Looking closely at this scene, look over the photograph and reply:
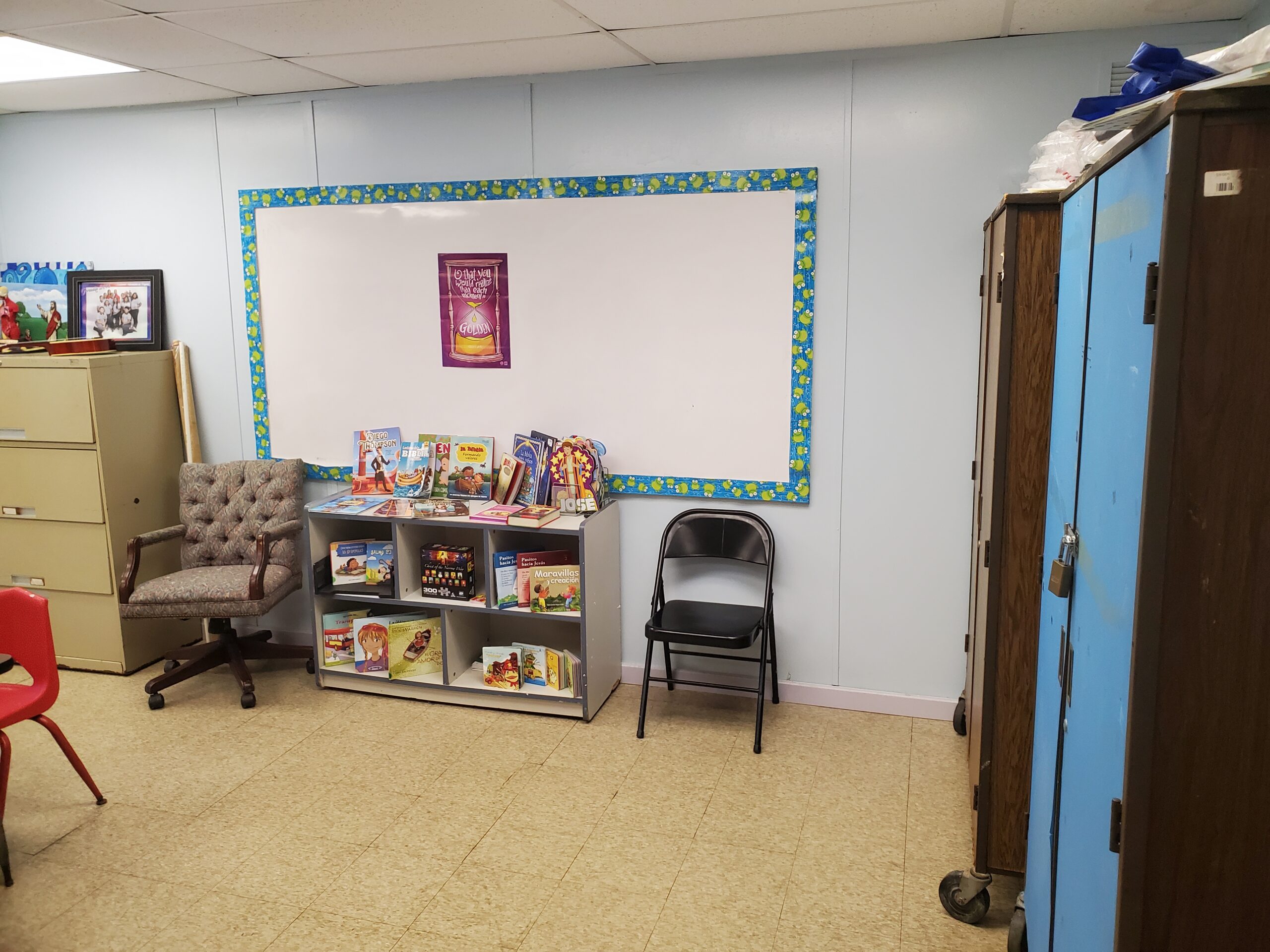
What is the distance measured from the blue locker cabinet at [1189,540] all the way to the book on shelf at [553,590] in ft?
8.78

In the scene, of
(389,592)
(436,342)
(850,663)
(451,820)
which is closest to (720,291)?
(436,342)

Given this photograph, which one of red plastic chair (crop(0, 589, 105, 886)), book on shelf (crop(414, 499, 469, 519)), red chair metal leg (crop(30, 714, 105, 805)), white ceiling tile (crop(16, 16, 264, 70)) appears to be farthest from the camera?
book on shelf (crop(414, 499, 469, 519))

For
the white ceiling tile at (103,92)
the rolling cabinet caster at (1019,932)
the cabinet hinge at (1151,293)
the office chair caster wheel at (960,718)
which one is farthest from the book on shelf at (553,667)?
the cabinet hinge at (1151,293)

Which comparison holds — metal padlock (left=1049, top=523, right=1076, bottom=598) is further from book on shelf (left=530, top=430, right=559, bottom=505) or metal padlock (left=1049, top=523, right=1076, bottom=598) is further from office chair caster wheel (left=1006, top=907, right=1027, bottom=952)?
book on shelf (left=530, top=430, right=559, bottom=505)

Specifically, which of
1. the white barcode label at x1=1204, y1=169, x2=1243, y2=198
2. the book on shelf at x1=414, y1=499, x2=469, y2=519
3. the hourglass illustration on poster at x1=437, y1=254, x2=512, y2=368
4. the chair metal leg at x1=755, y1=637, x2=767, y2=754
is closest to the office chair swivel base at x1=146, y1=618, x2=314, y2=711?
the book on shelf at x1=414, y1=499, x2=469, y2=519

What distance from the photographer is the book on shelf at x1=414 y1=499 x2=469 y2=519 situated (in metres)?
4.07

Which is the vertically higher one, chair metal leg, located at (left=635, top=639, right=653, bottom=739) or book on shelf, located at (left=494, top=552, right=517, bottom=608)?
book on shelf, located at (left=494, top=552, right=517, bottom=608)

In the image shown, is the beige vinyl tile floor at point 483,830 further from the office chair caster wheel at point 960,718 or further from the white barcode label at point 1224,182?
the white barcode label at point 1224,182

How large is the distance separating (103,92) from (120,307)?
41.9 inches

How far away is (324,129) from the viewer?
4359mm

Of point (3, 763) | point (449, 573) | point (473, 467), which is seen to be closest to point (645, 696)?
point (449, 573)

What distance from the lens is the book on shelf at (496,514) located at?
155 inches

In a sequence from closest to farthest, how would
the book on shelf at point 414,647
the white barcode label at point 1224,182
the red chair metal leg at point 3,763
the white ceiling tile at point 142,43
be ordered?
the white barcode label at point 1224,182 < the red chair metal leg at point 3,763 < the white ceiling tile at point 142,43 < the book on shelf at point 414,647

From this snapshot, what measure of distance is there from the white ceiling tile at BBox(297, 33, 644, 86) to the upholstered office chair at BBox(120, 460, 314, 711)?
6.05 ft
